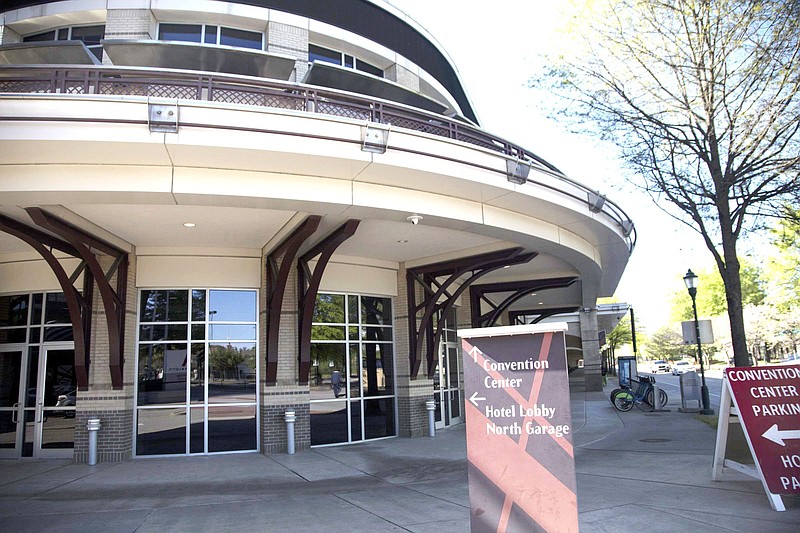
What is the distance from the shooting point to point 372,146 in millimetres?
8477

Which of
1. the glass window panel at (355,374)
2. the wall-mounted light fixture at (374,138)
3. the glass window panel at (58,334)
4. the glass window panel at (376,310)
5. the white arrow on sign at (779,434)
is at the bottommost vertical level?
the white arrow on sign at (779,434)

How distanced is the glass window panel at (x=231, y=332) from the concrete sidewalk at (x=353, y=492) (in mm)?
2575

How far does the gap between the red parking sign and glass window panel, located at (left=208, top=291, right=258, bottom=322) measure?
381 inches

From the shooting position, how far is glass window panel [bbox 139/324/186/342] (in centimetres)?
1267

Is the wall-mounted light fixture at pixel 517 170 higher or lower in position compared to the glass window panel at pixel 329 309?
higher

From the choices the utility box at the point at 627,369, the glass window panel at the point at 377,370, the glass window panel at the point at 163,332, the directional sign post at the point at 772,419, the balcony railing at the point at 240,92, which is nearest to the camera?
the directional sign post at the point at 772,419

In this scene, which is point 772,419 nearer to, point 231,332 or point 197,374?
point 231,332

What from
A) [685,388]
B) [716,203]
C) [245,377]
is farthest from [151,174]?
[685,388]

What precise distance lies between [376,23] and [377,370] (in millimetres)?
9757


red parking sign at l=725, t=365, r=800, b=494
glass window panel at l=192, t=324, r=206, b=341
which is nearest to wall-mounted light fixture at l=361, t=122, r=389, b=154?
red parking sign at l=725, t=365, r=800, b=494

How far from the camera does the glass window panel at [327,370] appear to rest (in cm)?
1340

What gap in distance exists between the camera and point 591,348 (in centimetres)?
3031

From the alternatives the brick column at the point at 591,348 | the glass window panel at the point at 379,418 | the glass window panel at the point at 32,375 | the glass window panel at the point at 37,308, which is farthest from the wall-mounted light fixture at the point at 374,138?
the brick column at the point at 591,348

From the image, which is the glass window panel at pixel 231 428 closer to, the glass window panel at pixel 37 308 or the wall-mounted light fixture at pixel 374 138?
the glass window panel at pixel 37 308
